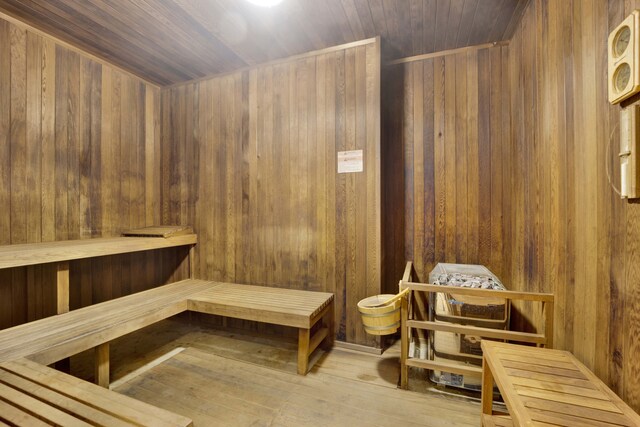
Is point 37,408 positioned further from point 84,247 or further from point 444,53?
point 444,53

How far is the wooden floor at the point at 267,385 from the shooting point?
169 cm

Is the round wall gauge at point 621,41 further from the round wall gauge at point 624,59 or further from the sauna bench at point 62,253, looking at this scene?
the sauna bench at point 62,253

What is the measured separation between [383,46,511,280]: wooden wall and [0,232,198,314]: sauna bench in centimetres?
259

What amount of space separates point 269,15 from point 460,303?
261 cm

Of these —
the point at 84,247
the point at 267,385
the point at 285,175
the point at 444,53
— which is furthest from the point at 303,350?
the point at 444,53

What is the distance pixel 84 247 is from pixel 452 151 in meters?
3.35

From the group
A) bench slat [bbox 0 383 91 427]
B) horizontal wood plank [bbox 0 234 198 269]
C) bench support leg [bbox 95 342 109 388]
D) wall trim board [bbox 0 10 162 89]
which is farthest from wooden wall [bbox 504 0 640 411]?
wall trim board [bbox 0 10 162 89]

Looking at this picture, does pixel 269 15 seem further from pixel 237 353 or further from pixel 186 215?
pixel 237 353

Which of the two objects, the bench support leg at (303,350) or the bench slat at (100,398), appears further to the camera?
the bench support leg at (303,350)

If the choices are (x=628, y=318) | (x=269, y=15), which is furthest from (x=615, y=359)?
(x=269, y=15)

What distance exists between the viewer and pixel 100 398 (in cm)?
118

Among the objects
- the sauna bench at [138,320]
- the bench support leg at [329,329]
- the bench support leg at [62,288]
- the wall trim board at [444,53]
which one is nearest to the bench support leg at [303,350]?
the sauna bench at [138,320]

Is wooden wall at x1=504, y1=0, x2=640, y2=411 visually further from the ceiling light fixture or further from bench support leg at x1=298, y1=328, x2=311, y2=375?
the ceiling light fixture

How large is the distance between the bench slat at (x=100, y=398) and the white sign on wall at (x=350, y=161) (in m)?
2.07
